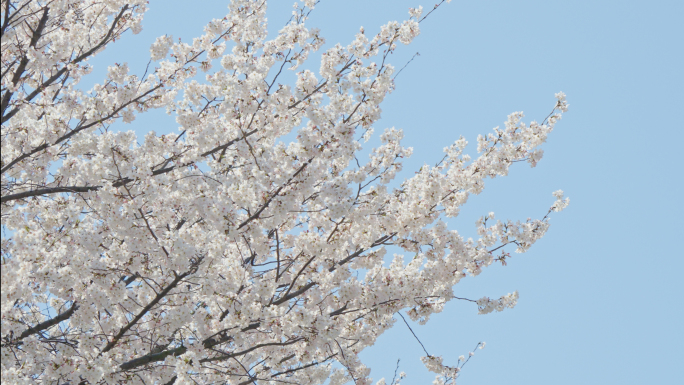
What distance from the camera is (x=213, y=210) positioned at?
643 centimetres

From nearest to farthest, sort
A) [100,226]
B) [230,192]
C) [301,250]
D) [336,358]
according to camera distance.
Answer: [230,192] < [100,226] < [301,250] < [336,358]

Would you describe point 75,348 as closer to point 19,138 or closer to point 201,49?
point 19,138

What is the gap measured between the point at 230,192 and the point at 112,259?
5.90 ft

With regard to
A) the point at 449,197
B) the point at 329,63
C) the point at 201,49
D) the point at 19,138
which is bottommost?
the point at 449,197

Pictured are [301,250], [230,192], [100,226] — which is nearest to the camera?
[230,192]

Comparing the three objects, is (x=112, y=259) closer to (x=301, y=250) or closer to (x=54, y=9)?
(x=301, y=250)

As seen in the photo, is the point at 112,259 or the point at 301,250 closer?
the point at 112,259

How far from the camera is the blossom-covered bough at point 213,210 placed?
6656 mm

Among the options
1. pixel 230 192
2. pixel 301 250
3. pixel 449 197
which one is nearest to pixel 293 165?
pixel 230 192

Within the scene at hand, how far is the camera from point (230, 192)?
253 inches

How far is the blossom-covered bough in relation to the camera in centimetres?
666

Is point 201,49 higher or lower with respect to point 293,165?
higher

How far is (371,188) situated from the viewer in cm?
743

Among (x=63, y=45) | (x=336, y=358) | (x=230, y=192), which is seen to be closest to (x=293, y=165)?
(x=230, y=192)
